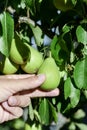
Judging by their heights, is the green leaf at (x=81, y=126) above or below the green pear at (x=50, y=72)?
below

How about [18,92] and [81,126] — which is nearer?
[18,92]

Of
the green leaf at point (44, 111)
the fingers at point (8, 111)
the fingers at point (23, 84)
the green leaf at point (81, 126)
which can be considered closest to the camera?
the fingers at point (23, 84)

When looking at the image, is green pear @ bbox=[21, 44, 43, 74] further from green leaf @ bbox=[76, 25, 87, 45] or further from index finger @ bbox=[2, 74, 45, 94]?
green leaf @ bbox=[76, 25, 87, 45]

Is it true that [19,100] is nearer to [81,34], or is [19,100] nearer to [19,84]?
[19,84]

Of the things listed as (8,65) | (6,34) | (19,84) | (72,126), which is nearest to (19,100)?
(19,84)

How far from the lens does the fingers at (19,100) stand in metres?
1.44

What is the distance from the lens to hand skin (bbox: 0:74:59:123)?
135 centimetres

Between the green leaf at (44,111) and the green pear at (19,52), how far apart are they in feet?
0.84

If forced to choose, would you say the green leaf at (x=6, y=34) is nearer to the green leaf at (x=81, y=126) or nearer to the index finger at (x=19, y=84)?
the index finger at (x=19, y=84)

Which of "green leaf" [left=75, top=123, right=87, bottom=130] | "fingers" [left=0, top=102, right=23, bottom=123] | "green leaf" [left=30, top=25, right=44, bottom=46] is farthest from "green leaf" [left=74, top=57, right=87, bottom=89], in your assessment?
"green leaf" [left=75, top=123, right=87, bottom=130]

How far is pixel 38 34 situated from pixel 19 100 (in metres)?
0.27

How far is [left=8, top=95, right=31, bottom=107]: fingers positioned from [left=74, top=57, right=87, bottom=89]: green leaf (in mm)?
283

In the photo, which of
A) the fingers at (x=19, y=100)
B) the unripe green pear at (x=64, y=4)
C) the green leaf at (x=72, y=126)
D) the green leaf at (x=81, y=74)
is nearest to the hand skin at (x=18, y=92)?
the fingers at (x=19, y=100)

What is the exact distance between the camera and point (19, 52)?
48.3 inches
